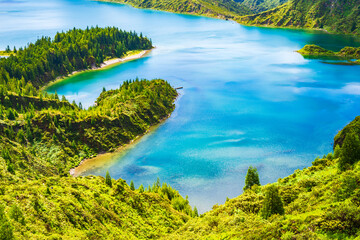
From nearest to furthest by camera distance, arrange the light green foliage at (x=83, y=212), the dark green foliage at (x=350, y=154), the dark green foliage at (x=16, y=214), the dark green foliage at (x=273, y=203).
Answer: the dark green foliage at (x=16, y=214), the light green foliage at (x=83, y=212), the dark green foliage at (x=273, y=203), the dark green foliage at (x=350, y=154)

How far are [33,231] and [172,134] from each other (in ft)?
241

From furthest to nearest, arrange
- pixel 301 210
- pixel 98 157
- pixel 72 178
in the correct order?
pixel 98 157
pixel 72 178
pixel 301 210

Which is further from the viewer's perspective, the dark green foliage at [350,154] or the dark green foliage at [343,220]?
the dark green foliage at [350,154]

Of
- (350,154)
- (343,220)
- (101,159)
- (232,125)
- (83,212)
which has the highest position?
(343,220)

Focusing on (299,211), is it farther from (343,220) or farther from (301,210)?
(343,220)

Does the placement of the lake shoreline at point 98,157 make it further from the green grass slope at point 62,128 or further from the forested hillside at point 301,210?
the forested hillside at point 301,210

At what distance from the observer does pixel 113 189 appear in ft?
201

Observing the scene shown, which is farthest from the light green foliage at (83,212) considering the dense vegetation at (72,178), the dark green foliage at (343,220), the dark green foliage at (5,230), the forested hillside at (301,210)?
the dark green foliage at (343,220)

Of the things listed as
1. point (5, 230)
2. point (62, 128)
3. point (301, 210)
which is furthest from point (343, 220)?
point (62, 128)

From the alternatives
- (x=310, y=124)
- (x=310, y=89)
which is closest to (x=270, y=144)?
(x=310, y=124)

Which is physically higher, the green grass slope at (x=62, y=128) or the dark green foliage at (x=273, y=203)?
the dark green foliage at (x=273, y=203)

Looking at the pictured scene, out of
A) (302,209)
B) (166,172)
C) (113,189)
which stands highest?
(302,209)

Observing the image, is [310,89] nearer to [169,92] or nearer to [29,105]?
[169,92]

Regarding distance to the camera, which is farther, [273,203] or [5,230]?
[273,203]
